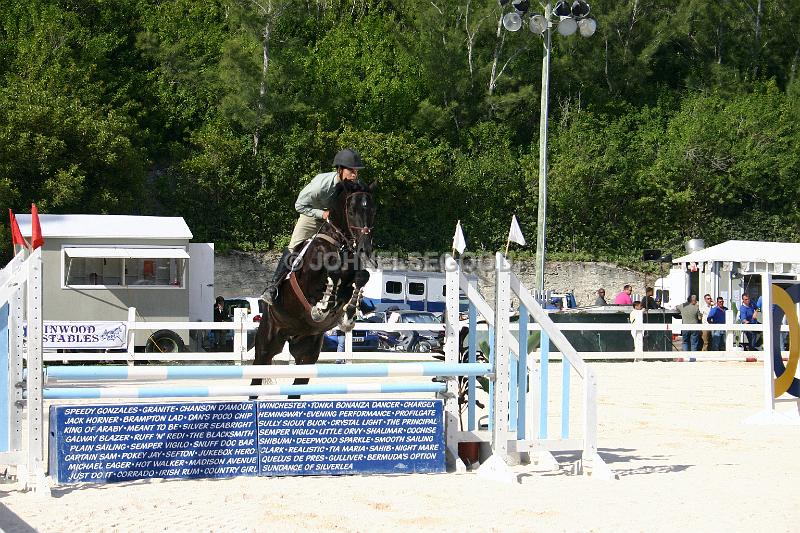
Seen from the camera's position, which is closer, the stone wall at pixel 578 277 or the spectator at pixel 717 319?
the spectator at pixel 717 319

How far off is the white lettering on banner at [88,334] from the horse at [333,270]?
968cm

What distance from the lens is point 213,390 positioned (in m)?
6.82

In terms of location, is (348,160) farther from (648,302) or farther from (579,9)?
(648,302)

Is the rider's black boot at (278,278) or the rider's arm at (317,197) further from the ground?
the rider's arm at (317,197)

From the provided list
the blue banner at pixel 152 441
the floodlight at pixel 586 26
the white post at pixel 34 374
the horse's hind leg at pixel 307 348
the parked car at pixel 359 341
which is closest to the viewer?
the white post at pixel 34 374

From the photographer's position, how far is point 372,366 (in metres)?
6.92

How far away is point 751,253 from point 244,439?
69.0 ft

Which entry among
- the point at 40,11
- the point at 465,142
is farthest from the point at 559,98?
the point at 40,11

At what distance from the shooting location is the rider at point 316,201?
8.07 meters

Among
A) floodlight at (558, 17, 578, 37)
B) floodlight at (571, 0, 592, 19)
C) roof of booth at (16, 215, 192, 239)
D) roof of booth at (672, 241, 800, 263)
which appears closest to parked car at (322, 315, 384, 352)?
roof of booth at (16, 215, 192, 239)

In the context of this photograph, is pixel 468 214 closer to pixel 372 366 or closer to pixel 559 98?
pixel 559 98

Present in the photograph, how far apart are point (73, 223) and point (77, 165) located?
930 centimetres

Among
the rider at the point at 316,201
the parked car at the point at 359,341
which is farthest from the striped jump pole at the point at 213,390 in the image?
the parked car at the point at 359,341

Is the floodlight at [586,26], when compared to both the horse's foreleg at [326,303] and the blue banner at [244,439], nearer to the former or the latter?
the horse's foreleg at [326,303]
